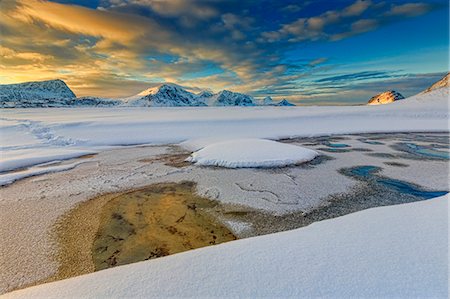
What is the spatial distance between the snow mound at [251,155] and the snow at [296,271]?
15.6 ft

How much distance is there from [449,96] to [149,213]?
1671 inches

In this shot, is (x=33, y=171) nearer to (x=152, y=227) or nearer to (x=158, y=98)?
(x=152, y=227)

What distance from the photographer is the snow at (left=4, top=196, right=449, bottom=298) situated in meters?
2.12

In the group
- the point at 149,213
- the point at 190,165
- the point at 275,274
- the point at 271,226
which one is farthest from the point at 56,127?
the point at 275,274

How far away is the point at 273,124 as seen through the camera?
19.9 meters

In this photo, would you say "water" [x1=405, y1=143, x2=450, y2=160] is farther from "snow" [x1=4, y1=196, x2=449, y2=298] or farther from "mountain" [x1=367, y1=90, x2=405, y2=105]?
"mountain" [x1=367, y1=90, x2=405, y2=105]

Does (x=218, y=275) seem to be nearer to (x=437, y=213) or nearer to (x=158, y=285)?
(x=158, y=285)

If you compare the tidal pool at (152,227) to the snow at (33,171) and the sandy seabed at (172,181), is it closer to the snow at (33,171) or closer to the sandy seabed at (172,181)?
the sandy seabed at (172,181)

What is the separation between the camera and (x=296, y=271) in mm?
2336

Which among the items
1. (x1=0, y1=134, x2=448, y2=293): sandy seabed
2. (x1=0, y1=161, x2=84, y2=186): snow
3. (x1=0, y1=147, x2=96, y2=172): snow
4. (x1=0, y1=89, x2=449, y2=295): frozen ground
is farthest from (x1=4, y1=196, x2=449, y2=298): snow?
(x1=0, y1=147, x2=96, y2=172): snow

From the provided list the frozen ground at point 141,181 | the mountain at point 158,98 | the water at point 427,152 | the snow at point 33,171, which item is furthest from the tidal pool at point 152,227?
the mountain at point 158,98

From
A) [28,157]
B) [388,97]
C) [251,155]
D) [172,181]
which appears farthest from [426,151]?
[388,97]

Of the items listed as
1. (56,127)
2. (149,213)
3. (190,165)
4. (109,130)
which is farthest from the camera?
(56,127)

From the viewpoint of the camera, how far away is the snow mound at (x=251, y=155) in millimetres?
7887
